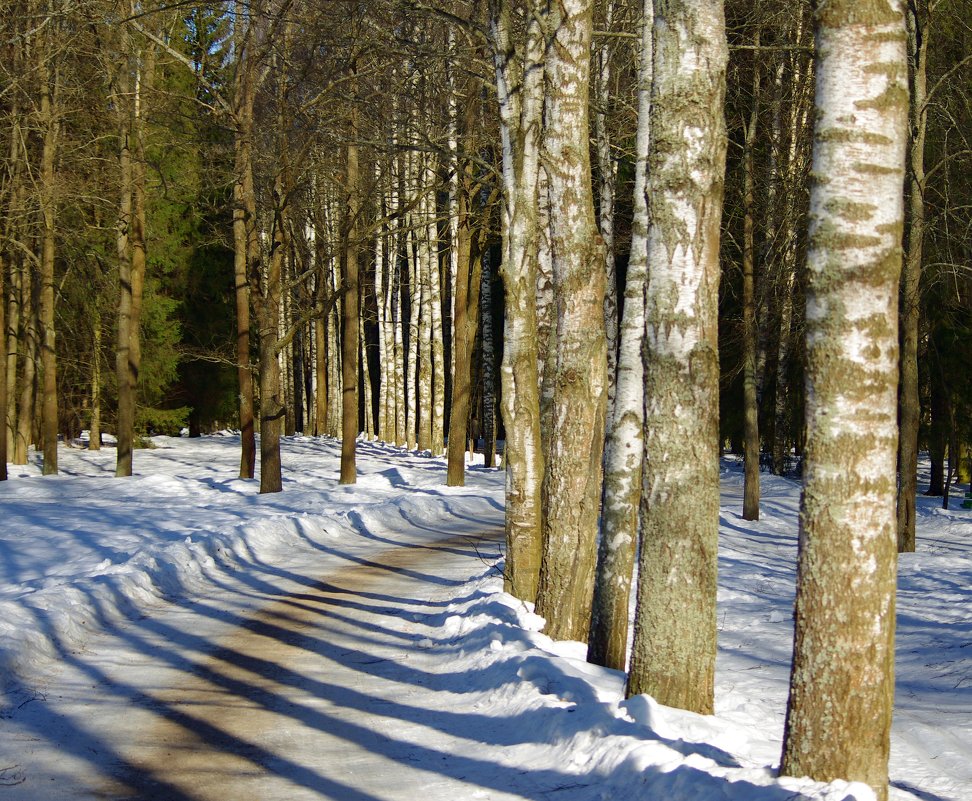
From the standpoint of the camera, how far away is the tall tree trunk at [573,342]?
8.82 metres

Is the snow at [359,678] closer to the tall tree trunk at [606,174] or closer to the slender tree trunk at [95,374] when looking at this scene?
the tall tree trunk at [606,174]

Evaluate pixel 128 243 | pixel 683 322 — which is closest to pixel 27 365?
pixel 128 243

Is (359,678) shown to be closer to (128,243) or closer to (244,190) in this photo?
(244,190)

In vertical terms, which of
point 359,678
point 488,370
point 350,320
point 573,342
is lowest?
point 359,678

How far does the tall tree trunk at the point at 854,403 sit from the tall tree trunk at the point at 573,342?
420 centimetres

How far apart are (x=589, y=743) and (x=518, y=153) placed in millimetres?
6522

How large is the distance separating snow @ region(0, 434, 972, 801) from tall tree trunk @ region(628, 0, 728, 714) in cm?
87

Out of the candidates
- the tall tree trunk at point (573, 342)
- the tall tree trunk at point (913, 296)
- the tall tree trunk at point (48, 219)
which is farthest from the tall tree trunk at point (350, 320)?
the tall tree trunk at point (573, 342)

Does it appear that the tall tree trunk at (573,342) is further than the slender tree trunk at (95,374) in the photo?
No

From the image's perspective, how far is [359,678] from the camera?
27.3ft

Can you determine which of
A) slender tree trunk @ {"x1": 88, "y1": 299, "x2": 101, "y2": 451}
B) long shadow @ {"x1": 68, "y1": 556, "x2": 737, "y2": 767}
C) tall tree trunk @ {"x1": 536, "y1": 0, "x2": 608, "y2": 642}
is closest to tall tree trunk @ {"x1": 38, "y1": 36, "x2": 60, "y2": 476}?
A: slender tree trunk @ {"x1": 88, "y1": 299, "x2": 101, "y2": 451}

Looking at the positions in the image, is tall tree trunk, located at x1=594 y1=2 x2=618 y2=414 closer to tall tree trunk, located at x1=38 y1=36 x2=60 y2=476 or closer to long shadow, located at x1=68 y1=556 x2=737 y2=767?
long shadow, located at x1=68 y1=556 x2=737 y2=767

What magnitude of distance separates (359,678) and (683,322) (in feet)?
14.1

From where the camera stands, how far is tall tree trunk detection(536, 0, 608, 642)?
8.82 metres
